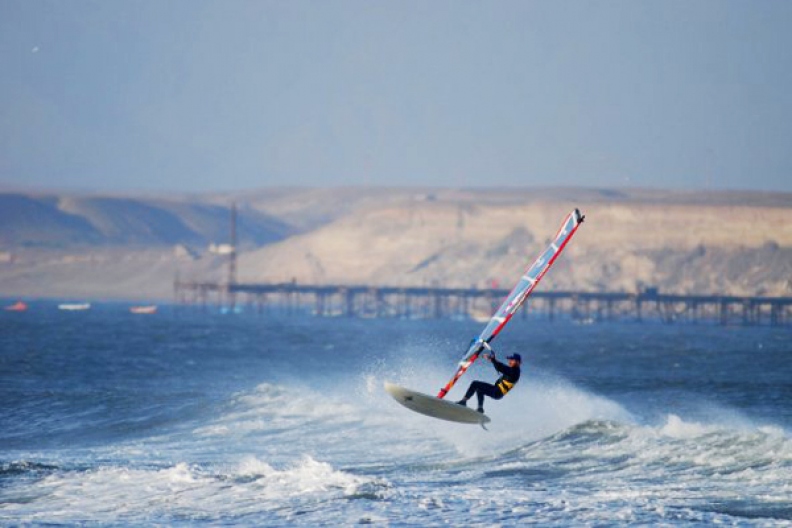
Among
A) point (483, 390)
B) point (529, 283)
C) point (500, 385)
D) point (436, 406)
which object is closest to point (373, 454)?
point (436, 406)

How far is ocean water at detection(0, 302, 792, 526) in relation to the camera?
20.4m

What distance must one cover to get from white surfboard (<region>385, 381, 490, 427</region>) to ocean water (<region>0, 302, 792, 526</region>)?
830 millimetres

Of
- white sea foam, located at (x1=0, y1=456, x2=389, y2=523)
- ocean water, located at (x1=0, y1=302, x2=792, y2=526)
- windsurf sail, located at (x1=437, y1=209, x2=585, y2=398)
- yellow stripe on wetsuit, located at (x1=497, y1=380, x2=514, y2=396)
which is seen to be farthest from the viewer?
windsurf sail, located at (x1=437, y1=209, x2=585, y2=398)

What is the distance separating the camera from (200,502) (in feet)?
69.5

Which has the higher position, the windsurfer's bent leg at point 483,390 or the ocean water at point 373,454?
the windsurfer's bent leg at point 483,390

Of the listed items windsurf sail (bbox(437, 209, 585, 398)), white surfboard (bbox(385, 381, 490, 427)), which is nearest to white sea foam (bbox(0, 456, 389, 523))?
white surfboard (bbox(385, 381, 490, 427))

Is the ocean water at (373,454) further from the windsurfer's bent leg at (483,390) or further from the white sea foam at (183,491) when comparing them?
the windsurfer's bent leg at (483,390)

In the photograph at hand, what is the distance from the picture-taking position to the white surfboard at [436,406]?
80.0ft

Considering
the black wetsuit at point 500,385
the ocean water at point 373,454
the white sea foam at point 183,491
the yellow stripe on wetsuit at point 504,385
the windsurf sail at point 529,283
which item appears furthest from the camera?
the windsurf sail at point 529,283

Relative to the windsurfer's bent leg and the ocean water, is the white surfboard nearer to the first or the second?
the windsurfer's bent leg

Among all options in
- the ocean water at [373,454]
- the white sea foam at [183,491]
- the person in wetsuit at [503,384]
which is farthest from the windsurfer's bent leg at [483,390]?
the white sea foam at [183,491]

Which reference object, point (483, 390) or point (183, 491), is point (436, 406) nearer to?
point (483, 390)

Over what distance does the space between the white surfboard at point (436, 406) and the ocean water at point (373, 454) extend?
830mm

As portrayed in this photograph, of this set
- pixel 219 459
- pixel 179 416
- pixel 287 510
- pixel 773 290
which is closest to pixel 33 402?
pixel 179 416
